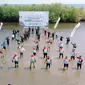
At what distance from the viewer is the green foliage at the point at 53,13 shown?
179ft

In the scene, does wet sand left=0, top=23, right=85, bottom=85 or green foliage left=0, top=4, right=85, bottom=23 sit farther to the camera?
green foliage left=0, top=4, right=85, bottom=23

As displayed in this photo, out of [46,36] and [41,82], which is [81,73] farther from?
[46,36]

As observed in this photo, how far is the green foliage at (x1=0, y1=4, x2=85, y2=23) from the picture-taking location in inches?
2153

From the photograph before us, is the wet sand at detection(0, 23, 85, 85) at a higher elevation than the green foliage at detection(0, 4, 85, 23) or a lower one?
lower

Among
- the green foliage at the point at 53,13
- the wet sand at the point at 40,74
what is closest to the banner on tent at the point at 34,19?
the wet sand at the point at 40,74

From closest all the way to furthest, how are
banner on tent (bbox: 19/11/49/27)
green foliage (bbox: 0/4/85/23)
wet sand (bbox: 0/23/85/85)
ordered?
wet sand (bbox: 0/23/85/85), banner on tent (bbox: 19/11/49/27), green foliage (bbox: 0/4/85/23)

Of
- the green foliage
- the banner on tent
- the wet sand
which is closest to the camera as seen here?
the wet sand

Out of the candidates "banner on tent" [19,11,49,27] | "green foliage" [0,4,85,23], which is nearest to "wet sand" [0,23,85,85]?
"banner on tent" [19,11,49,27]

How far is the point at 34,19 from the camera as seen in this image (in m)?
35.8

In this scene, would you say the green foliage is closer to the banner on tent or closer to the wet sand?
the banner on tent

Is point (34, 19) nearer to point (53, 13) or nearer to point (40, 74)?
point (40, 74)

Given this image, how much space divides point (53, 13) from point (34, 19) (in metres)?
20.4

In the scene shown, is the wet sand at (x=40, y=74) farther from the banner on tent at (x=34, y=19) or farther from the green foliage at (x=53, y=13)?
the green foliage at (x=53, y=13)

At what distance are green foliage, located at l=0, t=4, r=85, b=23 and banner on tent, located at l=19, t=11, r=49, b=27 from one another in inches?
705
